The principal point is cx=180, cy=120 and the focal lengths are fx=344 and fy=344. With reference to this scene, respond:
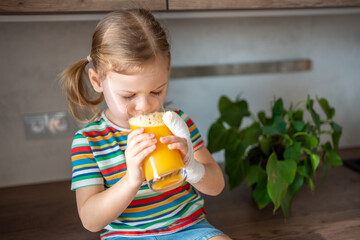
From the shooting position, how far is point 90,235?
1111 mm

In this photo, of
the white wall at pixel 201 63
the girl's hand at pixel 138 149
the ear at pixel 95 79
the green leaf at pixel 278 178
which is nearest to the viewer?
the girl's hand at pixel 138 149

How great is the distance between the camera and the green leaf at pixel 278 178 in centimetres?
102

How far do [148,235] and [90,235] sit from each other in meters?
0.32

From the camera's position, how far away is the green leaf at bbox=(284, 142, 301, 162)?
1.10 metres

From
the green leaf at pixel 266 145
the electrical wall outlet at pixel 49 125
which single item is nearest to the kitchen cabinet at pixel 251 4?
the green leaf at pixel 266 145

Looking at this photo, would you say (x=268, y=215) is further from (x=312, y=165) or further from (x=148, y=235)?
(x=148, y=235)

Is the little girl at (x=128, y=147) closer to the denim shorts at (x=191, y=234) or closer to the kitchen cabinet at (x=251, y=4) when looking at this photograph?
the denim shorts at (x=191, y=234)

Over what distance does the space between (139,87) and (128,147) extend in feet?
0.47

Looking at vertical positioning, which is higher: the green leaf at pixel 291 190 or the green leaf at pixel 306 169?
the green leaf at pixel 306 169

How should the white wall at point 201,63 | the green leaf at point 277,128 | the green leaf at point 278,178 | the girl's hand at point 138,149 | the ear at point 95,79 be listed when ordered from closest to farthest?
the girl's hand at point 138,149 → the ear at point 95,79 → the green leaf at point 278,178 → the green leaf at point 277,128 → the white wall at point 201,63

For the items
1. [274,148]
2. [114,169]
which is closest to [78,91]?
[114,169]

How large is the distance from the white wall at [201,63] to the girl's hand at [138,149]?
78 cm

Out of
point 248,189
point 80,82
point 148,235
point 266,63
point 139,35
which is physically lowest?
point 248,189

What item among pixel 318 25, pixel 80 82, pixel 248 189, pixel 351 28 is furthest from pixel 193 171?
pixel 351 28
